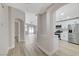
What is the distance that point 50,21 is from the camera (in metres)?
4.15

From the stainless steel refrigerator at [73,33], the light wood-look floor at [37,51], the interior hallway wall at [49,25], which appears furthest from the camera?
the stainless steel refrigerator at [73,33]

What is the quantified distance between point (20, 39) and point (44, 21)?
616 cm

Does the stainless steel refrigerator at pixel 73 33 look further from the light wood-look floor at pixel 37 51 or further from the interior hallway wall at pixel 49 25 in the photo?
the interior hallway wall at pixel 49 25

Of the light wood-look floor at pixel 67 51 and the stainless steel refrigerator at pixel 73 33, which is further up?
the stainless steel refrigerator at pixel 73 33

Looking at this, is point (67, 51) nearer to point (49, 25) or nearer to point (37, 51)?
point (37, 51)

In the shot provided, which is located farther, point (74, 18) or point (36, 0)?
point (74, 18)

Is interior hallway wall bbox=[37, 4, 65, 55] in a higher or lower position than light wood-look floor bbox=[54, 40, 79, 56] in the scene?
higher

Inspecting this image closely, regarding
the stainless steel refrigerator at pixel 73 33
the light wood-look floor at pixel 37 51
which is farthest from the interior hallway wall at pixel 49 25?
the stainless steel refrigerator at pixel 73 33

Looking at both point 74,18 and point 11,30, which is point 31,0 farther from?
point 74,18

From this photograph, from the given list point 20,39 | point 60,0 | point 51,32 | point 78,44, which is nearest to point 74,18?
point 78,44

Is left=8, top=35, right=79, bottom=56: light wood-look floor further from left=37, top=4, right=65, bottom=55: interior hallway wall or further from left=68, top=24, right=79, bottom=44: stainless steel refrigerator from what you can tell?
left=68, top=24, right=79, bottom=44: stainless steel refrigerator

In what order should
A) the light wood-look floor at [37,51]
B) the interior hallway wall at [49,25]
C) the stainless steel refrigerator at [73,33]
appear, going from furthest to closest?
the stainless steel refrigerator at [73,33] < the light wood-look floor at [37,51] < the interior hallway wall at [49,25]

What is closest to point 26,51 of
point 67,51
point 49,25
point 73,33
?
point 67,51

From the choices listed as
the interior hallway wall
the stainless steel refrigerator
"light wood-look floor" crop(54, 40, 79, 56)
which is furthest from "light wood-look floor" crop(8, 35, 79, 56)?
the stainless steel refrigerator
